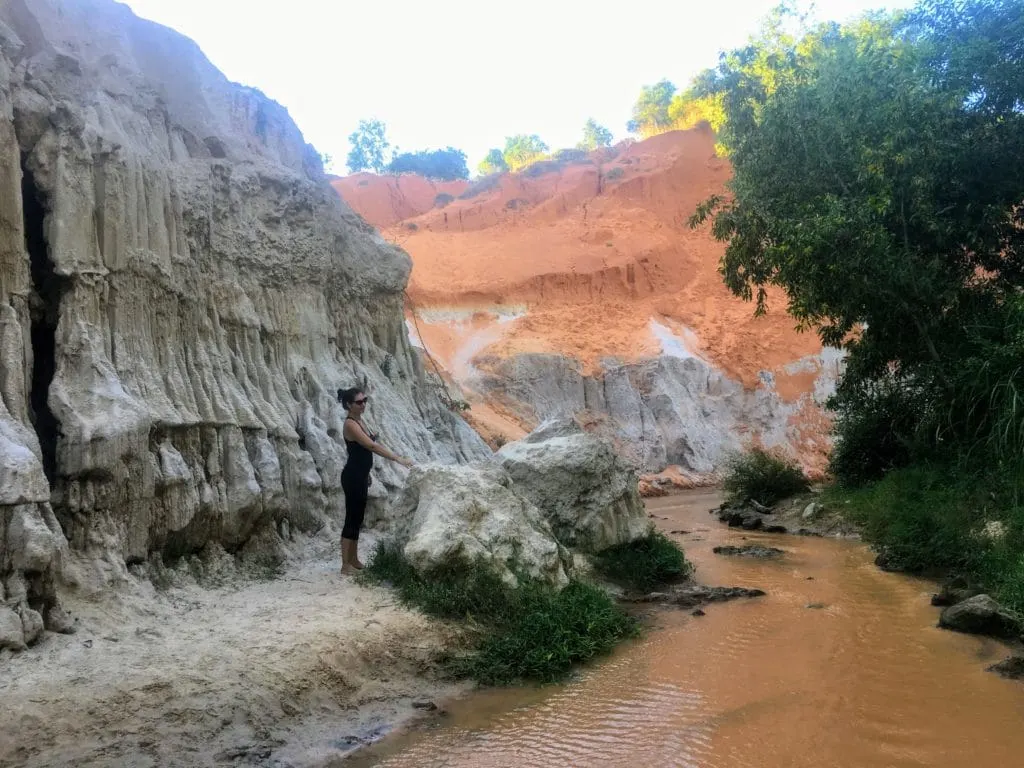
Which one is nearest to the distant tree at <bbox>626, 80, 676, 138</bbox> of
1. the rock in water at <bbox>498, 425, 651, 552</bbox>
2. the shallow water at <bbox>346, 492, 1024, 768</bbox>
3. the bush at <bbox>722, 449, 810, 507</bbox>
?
the bush at <bbox>722, 449, 810, 507</bbox>

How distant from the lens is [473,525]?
6344 millimetres

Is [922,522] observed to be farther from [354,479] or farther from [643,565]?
[354,479]

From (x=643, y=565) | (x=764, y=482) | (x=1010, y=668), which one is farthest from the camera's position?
(x=764, y=482)

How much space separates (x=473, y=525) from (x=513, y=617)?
35.5 inches

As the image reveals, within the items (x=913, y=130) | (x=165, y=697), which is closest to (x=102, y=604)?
(x=165, y=697)

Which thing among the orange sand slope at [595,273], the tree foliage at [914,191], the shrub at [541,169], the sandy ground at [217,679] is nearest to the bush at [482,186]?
the orange sand slope at [595,273]

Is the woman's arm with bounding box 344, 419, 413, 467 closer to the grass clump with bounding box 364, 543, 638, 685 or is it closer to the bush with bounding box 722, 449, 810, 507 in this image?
the grass clump with bounding box 364, 543, 638, 685

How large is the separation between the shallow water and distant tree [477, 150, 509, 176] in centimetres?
5514

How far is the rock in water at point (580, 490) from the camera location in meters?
8.25

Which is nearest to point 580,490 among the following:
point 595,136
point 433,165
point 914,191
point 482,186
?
point 914,191

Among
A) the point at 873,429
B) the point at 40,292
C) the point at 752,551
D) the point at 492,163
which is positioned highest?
the point at 492,163

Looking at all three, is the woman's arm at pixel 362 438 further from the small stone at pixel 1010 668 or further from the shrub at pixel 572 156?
the shrub at pixel 572 156

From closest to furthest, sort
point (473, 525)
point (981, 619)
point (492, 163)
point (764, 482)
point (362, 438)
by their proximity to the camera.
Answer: point (981, 619) < point (473, 525) < point (362, 438) < point (764, 482) < point (492, 163)

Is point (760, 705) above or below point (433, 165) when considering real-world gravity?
below
